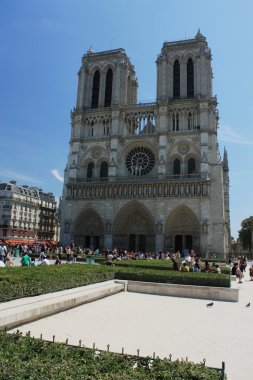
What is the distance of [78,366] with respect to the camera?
14.3 feet

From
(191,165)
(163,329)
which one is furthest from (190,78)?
(163,329)

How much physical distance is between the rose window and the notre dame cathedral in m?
0.13

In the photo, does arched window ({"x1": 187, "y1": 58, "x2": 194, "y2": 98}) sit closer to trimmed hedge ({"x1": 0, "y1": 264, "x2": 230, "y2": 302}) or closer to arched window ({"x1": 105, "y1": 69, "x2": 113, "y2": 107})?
arched window ({"x1": 105, "y1": 69, "x2": 113, "y2": 107})

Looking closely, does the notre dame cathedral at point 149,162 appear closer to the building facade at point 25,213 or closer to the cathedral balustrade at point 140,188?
the cathedral balustrade at point 140,188

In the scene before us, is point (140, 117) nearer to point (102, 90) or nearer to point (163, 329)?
point (102, 90)

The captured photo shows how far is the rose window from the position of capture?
42906 mm

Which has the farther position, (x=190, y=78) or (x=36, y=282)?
(x=190, y=78)

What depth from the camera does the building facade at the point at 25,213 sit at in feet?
183

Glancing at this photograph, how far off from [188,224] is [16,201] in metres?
32.5

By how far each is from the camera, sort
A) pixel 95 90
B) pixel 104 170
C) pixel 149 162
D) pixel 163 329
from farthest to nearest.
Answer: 1. pixel 95 90
2. pixel 104 170
3. pixel 149 162
4. pixel 163 329

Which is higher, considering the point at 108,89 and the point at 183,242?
the point at 108,89

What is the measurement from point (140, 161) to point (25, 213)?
2721 centimetres

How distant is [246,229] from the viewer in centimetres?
6469

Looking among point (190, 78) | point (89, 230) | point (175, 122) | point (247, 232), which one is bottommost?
point (89, 230)
